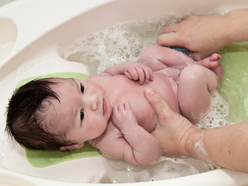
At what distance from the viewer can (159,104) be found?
100 cm

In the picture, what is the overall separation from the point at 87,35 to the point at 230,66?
0.70m

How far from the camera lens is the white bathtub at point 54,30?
1032 millimetres

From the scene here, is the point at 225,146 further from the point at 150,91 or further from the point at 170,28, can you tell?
the point at 170,28

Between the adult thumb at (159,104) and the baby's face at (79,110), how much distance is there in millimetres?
173

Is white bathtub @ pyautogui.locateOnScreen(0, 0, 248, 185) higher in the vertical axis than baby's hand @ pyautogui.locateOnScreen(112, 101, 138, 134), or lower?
higher

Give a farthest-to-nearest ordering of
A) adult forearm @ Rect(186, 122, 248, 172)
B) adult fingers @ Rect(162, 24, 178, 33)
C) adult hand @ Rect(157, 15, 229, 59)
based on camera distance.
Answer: adult fingers @ Rect(162, 24, 178, 33) → adult hand @ Rect(157, 15, 229, 59) → adult forearm @ Rect(186, 122, 248, 172)

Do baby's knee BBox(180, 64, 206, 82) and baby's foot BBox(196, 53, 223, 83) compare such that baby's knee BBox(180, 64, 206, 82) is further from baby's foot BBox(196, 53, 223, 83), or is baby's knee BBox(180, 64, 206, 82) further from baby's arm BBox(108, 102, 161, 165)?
baby's arm BBox(108, 102, 161, 165)

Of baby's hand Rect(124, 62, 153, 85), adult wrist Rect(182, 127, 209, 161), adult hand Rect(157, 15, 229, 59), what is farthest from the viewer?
adult hand Rect(157, 15, 229, 59)

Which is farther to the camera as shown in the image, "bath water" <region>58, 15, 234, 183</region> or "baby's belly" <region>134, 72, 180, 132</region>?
"bath water" <region>58, 15, 234, 183</region>

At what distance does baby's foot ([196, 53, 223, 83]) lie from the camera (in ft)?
3.60

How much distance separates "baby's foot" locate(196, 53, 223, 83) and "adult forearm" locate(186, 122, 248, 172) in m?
0.36

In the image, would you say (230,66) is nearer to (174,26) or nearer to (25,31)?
(174,26)

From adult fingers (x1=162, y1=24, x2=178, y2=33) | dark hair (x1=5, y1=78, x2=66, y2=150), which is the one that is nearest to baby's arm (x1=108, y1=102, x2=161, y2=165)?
dark hair (x1=5, y1=78, x2=66, y2=150)

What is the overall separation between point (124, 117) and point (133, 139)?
88mm
